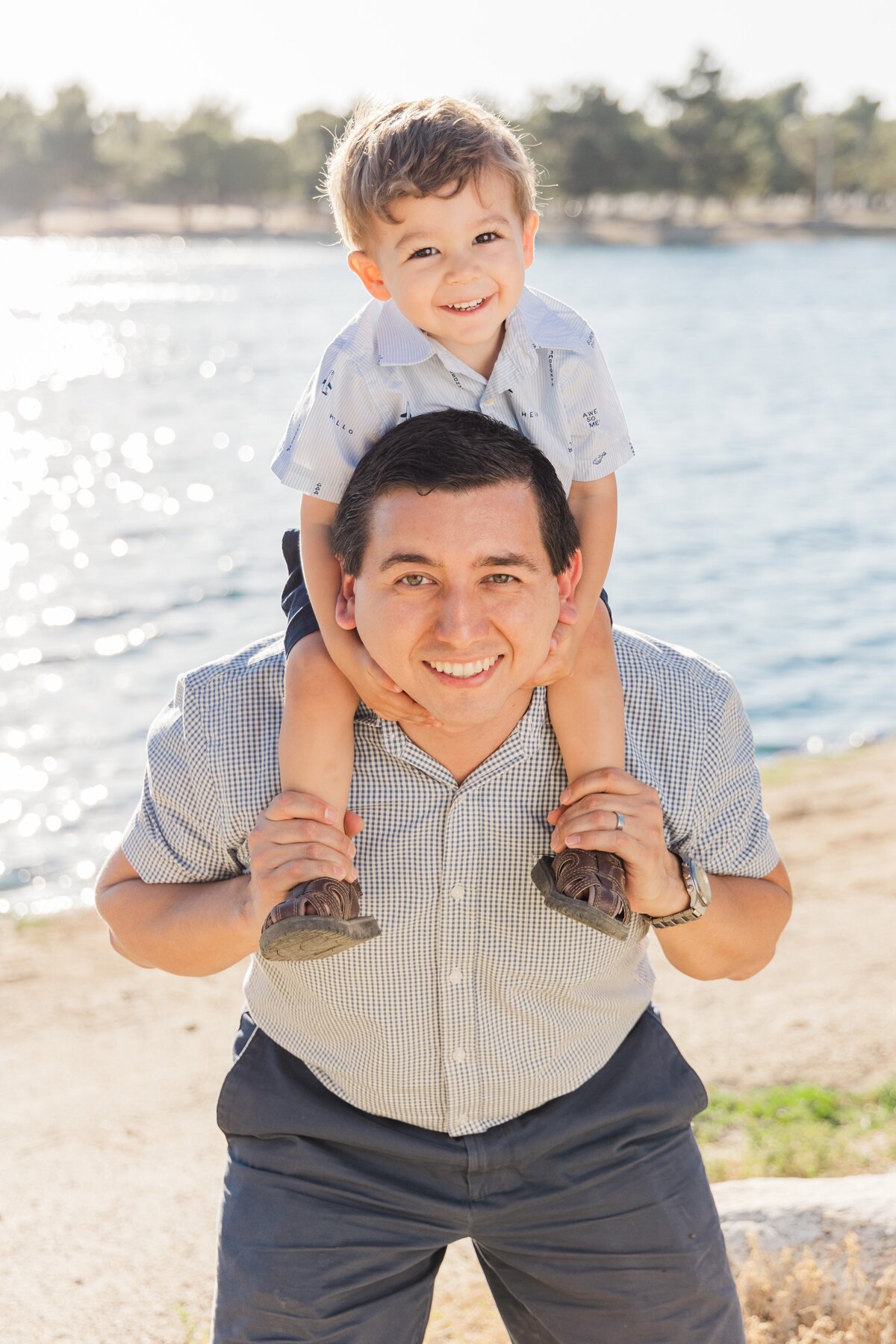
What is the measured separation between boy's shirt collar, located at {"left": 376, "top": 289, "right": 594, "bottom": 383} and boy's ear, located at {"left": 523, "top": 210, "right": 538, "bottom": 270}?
0.10 m

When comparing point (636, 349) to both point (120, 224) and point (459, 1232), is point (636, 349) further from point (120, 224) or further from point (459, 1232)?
point (120, 224)

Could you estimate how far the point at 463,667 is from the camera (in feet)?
7.21

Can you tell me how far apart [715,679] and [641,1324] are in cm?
105

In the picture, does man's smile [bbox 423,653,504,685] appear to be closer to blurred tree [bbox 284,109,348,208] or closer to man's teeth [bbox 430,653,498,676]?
man's teeth [bbox 430,653,498,676]

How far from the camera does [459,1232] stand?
225 cm

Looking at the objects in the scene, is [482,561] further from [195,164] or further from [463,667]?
[195,164]

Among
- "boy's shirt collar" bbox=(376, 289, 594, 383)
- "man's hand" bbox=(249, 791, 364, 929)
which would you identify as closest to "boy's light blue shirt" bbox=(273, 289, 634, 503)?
"boy's shirt collar" bbox=(376, 289, 594, 383)

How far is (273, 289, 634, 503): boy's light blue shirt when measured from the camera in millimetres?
2615

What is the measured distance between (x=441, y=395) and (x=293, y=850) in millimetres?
944

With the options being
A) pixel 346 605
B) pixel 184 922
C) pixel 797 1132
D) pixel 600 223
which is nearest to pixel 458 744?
pixel 346 605

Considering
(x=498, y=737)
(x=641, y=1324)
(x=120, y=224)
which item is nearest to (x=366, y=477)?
(x=498, y=737)

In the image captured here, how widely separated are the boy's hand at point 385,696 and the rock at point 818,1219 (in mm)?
1468

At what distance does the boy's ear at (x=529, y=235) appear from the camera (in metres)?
2.83

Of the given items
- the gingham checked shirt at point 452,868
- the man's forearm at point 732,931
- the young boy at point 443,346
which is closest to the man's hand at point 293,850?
the gingham checked shirt at point 452,868
